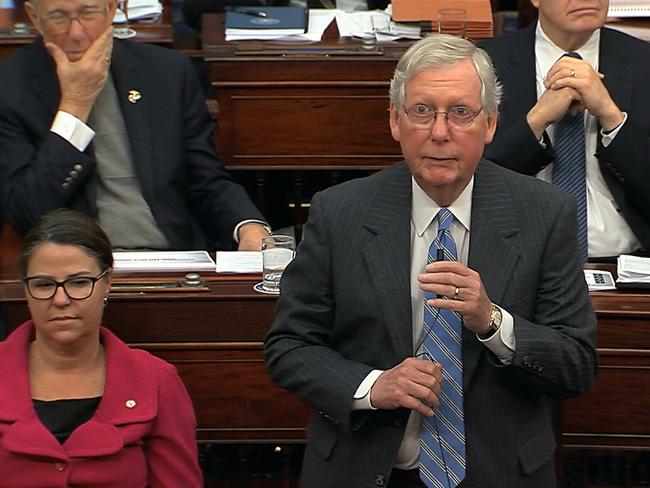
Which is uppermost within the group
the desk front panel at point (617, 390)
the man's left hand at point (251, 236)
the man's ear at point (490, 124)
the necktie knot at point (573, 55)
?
the man's ear at point (490, 124)

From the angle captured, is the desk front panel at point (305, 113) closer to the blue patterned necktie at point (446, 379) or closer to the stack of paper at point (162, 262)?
the stack of paper at point (162, 262)

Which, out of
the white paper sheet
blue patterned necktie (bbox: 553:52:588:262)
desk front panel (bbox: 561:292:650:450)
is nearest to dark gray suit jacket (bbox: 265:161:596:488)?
desk front panel (bbox: 561:292:650:450)

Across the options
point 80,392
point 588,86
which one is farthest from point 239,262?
point 588,86

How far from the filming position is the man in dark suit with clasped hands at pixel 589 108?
11.6 ft

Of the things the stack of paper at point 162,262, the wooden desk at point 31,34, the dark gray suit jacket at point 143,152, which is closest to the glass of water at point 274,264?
the stack of paper at point 162,262

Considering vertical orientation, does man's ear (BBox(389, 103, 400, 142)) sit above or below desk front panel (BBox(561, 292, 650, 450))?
above

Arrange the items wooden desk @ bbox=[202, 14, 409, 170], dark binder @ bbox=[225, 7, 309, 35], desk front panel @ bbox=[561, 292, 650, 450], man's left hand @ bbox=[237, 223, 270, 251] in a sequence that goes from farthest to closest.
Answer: dark binder @ bbox=[225, 7, 309, 35]
wooden desk @ bbox=[202, 14, 409, 170]
man's left hand @ bbox=[237, 223, 270, 251]
desk front panel @ bbox=[561, 292, 650, 450]

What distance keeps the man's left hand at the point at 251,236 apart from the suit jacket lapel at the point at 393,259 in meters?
1.10

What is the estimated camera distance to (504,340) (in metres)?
2.39

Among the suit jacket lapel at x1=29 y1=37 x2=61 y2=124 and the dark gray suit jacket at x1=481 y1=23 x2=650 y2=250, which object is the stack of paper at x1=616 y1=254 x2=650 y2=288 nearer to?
the dark gray suit jacket at x1=481 y1=23 x2=650 y2=250

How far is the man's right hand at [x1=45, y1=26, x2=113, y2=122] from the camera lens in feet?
11.7

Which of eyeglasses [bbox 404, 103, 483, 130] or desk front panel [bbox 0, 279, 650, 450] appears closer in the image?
eyeglasses [bbox 404, 103, 483, 130]

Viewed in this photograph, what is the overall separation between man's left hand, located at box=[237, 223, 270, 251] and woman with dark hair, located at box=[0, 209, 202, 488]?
79 cm

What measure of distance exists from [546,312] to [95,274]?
0.88 metres
